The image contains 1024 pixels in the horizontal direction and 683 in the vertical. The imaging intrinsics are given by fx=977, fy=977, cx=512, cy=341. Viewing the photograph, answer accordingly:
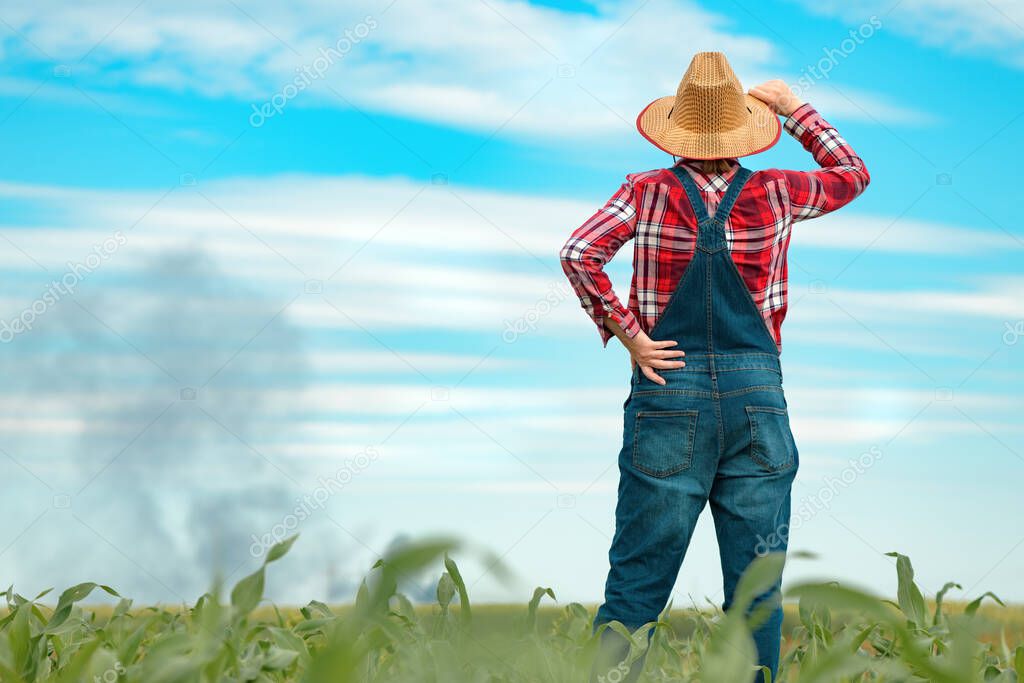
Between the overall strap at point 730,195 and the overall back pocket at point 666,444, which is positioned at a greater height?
the overall strap at point 730,195

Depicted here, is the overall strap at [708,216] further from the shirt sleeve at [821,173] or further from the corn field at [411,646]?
the corn field at [411,646]

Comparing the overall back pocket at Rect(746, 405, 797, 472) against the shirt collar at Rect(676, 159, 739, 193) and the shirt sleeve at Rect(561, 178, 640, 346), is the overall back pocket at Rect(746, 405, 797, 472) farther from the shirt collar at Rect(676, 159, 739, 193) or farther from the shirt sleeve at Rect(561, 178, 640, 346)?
the shirt collar at Rect(676, 159, 739, 193)

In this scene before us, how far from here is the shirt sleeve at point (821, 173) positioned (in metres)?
3.27

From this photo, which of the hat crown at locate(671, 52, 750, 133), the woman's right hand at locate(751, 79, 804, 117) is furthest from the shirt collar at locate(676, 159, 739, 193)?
the woman's right hand at locate(751, 79, 804, 117)

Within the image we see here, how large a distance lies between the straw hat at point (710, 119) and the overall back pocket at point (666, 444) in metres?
0.87

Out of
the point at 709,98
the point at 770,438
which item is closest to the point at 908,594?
the point at 770,438

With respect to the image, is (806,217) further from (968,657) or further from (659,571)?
(968,657)

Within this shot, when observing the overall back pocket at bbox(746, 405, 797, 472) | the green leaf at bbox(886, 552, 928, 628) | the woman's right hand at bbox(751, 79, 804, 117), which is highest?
the woman's right hand at bbox(751, 79, 804, 117)

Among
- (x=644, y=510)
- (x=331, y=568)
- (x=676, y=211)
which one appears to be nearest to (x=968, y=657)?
(x=331, y=568)

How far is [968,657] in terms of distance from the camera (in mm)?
954

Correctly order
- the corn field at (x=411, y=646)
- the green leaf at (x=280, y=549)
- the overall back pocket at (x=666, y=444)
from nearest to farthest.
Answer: the corn field at (x=411, y=646), the green leaf at (x=280, y=549), the overall back pocket at (x=666, y=444)

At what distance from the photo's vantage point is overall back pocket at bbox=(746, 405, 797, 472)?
298 centimetres

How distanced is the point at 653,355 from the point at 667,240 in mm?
367

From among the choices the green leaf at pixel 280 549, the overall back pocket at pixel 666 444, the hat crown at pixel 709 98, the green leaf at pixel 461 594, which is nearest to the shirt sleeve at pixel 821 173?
the hat crown at pixel 709 98
